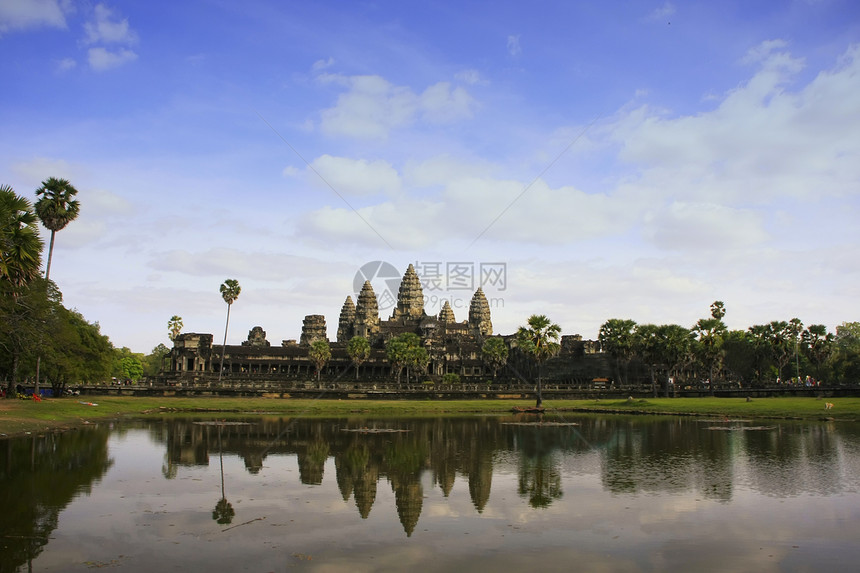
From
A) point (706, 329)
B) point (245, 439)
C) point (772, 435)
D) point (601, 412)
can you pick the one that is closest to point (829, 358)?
A: point (706, 329)

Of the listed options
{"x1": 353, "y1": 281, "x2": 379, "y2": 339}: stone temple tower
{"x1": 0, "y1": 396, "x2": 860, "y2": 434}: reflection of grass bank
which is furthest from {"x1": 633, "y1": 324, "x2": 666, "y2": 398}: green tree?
{"x1": 353, "y1": 281, "x2": 379, "y2": 339}: stone temple tower

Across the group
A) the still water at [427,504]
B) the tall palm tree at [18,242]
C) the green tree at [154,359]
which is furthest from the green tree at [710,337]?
the green tree at [154,359]

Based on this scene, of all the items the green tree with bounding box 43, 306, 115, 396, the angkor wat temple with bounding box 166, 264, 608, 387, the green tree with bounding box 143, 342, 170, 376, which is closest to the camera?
the green tree with bounding box 43, 306, 115, 396

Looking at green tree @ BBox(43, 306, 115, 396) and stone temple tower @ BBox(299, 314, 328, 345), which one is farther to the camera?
stone temple tower @ BBox(299, 314, 328, 345)

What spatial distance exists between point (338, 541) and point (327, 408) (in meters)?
47.4

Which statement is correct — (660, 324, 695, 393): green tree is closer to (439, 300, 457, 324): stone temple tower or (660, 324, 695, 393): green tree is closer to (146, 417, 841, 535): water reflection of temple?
(146, 417, 841, 535): water reflection of temple

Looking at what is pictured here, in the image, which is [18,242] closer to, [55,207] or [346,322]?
[55,207]

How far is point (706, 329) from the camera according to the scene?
266ft

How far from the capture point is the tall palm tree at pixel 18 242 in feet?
97.6

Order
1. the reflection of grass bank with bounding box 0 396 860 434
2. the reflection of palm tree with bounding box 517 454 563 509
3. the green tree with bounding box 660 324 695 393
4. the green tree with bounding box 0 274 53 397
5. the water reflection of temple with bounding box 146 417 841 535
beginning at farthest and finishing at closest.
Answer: the green tree with bounding box 660 324 695 393, the reflection of grass bank with bounding box 0 396 860 434, the green tree with bounding box 0 274 53 397, the water reflection of temple with bounding box 146 417 841 535, the reflection of palm tree with bounding box 517 454 563 509

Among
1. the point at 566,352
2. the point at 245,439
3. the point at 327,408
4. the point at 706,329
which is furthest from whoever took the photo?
the point at 566,352

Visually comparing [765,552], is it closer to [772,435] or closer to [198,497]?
[198,497]

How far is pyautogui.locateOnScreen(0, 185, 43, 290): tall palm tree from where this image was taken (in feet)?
97.6

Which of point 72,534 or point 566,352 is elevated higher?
point 566,352
